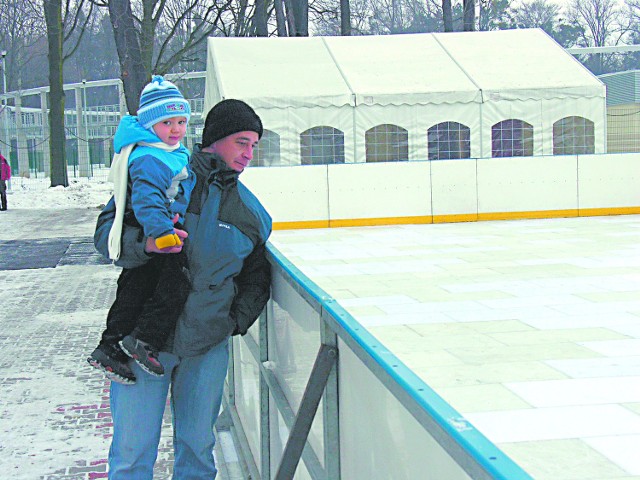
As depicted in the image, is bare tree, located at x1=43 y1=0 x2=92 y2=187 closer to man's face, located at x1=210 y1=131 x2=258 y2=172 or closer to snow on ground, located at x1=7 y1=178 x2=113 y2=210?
snow on ground, located at x1=7 y1=178 x2=113 y2=210

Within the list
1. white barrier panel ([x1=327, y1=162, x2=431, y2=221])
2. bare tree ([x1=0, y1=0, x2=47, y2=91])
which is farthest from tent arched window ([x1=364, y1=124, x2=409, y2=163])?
bare tree ([x1=0, y1=0, x2=47, y2=91])

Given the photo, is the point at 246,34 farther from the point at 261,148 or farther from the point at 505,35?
the point at 261,148

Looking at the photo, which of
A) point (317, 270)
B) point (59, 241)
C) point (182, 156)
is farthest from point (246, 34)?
point (182, 156)

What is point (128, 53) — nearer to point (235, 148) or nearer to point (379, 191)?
point (379, 191)

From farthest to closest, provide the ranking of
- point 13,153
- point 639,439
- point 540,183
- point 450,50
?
point 13,153 → point 450,50 → point 540,183 → point 639,439

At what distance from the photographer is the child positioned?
328cm

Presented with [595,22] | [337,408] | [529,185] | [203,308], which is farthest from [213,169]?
[595,22]

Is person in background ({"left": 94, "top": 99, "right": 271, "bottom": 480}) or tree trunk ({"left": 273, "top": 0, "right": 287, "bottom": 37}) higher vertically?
tree trunk ({"left": 273, "top": 0, "right": 287, "bottom": 37})

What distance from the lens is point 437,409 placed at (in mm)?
1683

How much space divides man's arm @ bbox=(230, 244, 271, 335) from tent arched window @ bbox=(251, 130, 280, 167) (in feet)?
51.0

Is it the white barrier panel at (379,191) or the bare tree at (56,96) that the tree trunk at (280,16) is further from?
the white barrier panel at (379,191)

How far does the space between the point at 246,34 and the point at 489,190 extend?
23862 mm

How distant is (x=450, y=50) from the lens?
21422 mm

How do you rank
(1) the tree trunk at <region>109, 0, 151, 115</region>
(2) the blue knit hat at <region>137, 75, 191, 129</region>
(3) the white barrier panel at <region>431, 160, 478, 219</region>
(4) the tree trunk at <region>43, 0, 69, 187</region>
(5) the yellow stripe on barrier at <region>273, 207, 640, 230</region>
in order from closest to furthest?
(2) the blue knit hat at <region>137, 75, 191, 129</region> → (5) the yellow stripe on barrier at <region>273, 207, 640, 230</region> → (3) the white barrier panel at <region>431, 160, 478, 219</region> → (1) the tree trunk at <region>109, 0, 151, 115</region> → (4) the tree trunk at <region>43, 0, 69, 187</region>
